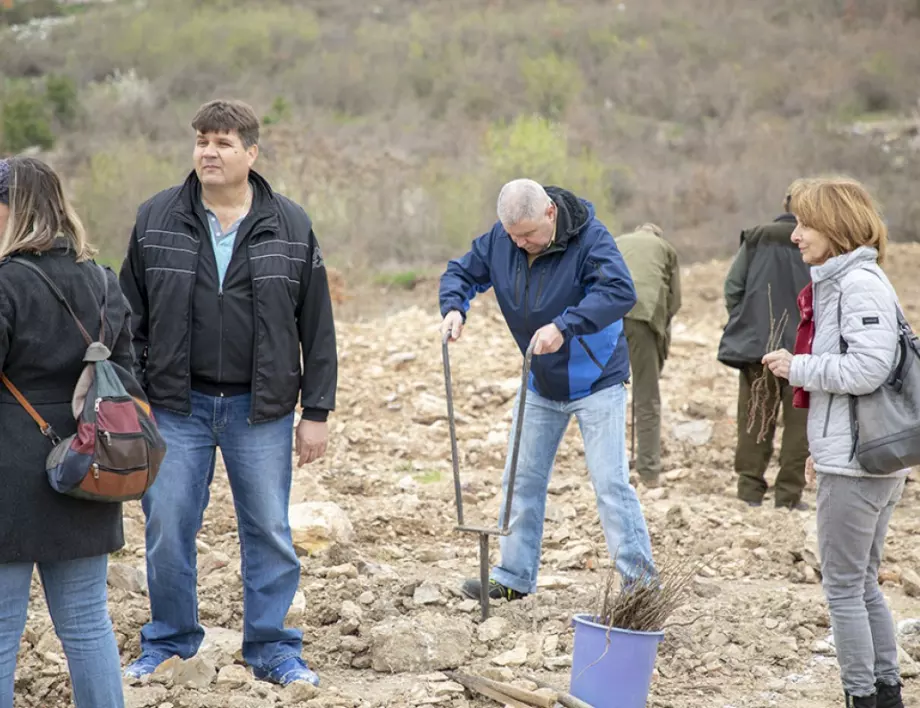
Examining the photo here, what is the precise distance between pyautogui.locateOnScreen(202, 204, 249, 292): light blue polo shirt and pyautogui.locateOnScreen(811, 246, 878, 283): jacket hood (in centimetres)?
190

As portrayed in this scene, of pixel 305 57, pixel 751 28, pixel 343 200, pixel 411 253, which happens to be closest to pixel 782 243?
pixel 411 253

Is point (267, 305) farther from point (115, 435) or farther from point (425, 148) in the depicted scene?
point (425, 148)

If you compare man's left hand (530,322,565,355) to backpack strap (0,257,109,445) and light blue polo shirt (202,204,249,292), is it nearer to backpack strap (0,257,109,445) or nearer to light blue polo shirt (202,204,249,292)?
light blue polo shirt (202,204,249,292)

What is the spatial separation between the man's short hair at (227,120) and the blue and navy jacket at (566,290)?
1.12 metres

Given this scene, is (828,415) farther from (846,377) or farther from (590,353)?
(590,353)

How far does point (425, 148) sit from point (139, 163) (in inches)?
400

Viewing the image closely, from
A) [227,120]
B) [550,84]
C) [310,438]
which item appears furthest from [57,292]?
[550,84]

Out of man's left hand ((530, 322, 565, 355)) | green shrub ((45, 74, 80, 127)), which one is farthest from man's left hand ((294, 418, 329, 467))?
green shrub ((45, 74, 80, 127))

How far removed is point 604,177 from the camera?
24312mm

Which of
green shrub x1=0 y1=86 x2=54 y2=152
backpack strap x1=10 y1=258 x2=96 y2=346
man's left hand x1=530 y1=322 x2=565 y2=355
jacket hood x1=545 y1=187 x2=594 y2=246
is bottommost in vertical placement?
man's left hand x1=530 y1=322 x2=565 y2=355

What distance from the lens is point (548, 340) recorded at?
433 cm

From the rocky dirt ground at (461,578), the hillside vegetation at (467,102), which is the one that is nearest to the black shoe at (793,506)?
the rocky dirt ground at (461,578)

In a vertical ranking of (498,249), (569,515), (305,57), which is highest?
(305,57)

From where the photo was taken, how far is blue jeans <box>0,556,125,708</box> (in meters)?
3.14
